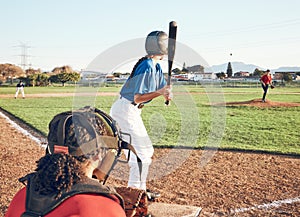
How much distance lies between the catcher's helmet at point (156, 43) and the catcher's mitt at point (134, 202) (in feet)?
4.73

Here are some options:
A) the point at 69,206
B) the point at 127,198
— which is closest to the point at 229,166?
the point at 127,198

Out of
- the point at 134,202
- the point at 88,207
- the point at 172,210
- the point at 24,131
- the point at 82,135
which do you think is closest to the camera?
the point at 88,207

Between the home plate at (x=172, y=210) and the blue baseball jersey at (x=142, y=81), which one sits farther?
the home plate at (x=172, y=210)

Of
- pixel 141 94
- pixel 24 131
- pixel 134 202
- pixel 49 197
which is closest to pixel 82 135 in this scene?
pixel 49 197

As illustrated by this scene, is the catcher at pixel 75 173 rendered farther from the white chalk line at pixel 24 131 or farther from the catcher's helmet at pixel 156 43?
the white chalk line at pixel 24 131

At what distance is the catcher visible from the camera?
1446 mm

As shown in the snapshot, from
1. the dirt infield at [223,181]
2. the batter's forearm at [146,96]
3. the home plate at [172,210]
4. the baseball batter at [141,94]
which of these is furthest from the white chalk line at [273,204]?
the batter's forearm at [146,96]

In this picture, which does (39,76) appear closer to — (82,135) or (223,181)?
(223,181)

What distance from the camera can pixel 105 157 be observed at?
1809 mm

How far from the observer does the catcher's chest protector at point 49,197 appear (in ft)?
4.77

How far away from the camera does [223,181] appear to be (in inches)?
206

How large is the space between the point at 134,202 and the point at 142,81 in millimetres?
1426

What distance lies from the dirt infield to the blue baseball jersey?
141 centimetres

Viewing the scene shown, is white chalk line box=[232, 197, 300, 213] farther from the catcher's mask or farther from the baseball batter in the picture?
the catcher's mask
